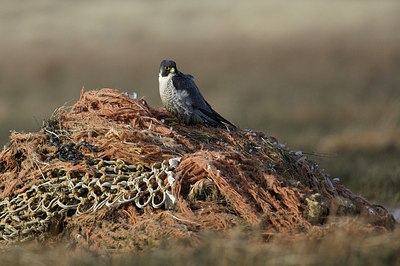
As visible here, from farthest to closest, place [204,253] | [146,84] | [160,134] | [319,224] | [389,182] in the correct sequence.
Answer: [146,84]
[389,182]
[160,134]
[319,224]
[204,253]

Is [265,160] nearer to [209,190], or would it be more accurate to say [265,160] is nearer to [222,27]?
[209,190]

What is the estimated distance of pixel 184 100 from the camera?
7.03 m

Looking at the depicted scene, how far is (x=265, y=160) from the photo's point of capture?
6305 millimetres

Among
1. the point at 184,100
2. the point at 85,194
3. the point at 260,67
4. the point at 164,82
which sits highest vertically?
the point at 260,67

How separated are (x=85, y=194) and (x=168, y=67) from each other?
64.5 inches

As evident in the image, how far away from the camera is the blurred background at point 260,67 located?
1180cm

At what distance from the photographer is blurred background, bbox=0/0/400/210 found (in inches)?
465

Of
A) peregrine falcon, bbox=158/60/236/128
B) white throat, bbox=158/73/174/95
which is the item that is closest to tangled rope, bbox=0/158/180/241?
peregrine falcon, bbox=158/60/236/128

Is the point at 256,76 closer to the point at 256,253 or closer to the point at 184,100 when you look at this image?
the point at 184,100

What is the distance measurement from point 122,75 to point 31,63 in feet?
9.40

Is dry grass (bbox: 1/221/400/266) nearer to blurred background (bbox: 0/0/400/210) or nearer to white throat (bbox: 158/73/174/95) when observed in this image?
white throat (bbox: 158/73/174/95)

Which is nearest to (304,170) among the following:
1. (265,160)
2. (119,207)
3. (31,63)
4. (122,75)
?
(265,160)

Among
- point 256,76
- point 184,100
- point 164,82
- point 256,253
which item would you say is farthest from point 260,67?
point 256,253

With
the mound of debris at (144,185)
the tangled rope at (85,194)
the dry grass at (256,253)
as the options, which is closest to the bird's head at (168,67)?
the mound of debris at (144,185)
